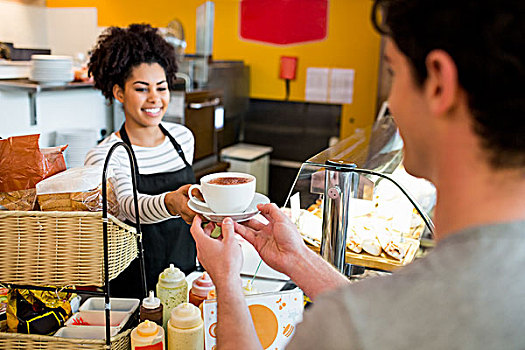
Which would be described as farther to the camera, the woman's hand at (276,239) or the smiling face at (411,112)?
the woman's hand at (276,239)

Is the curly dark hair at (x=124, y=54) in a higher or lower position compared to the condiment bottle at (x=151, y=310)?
higher

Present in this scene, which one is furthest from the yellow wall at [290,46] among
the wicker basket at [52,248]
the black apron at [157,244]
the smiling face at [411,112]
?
the smiling face at [411,112]

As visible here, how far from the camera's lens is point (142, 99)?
7.23 feet

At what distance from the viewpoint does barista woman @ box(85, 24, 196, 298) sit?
217cm

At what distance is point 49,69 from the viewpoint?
332cm

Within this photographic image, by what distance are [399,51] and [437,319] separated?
1.20ft

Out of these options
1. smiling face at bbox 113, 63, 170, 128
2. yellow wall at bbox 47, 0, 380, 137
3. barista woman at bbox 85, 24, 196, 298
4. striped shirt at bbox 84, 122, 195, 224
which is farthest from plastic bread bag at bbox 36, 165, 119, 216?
yellow wall at bbox 47, 0, 380, 137

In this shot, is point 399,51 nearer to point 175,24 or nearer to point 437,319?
point 437,319

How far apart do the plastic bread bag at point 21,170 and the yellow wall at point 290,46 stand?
396 cm

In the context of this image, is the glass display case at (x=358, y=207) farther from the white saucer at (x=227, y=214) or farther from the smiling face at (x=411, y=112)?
the smiling face at (x=411, y=112)

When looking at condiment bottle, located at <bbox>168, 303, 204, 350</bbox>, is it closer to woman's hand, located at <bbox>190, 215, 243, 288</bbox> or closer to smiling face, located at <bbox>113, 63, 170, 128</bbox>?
woman's hand, located at <bbox>190, 215, 243, 288</bbox>

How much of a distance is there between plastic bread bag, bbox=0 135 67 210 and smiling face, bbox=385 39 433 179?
883mm

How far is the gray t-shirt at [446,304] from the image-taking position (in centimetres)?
65

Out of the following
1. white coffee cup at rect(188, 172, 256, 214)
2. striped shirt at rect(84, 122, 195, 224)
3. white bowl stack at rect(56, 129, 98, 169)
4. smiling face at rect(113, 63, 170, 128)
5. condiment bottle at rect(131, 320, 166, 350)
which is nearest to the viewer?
condiment bottle at rect(131, 320, 166, 350)
